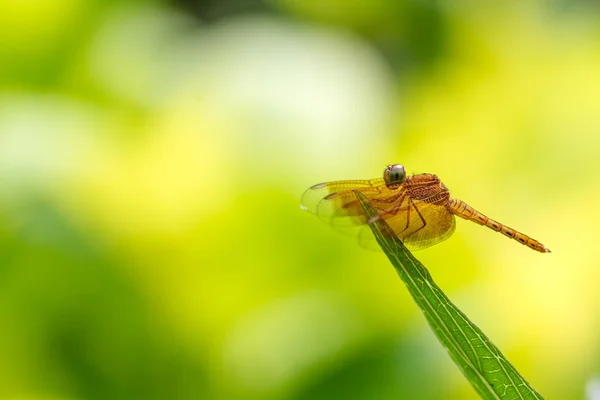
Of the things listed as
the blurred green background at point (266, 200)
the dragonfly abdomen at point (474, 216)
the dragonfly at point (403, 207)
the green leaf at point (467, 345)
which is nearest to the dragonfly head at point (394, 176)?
the dragonfly at point (403, 207)

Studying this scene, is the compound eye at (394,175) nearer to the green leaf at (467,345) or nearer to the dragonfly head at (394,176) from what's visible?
the dragonfly head at (394,176)

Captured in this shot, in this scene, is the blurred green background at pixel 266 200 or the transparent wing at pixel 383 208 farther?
the blurred green background at pixel 266 200

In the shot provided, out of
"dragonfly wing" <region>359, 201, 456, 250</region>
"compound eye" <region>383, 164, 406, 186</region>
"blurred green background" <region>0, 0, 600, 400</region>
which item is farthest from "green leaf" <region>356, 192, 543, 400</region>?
"blurred green background" <region>0, 0, 600, 400</region>

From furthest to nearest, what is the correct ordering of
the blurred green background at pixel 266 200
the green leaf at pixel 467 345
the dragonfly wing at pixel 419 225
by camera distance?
1. the blurred green background at pixel 266 200
2. the dragonfly wing at pixel 419 225
3. the green leaf at pixel 467 345

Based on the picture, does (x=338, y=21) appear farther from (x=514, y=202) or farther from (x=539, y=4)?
(x=514, y=202)

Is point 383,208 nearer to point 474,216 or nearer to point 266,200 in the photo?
point 474,216

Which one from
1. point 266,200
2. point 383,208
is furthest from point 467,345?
point 266,200
